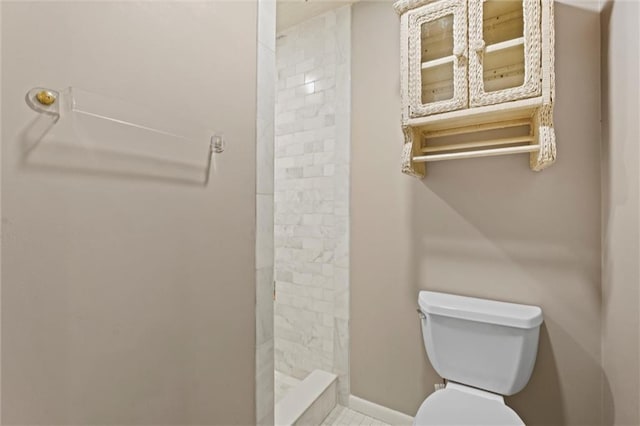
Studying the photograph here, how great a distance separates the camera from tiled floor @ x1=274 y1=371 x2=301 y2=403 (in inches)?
80.4

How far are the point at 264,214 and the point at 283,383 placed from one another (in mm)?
1522

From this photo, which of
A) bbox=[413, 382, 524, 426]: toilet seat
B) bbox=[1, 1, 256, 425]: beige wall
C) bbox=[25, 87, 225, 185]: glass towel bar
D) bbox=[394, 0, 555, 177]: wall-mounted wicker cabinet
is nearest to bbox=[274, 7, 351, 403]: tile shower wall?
bbox=[394, 0, 555, 177]: wall-mounted wicker cabinet

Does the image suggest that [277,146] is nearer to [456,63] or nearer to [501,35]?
[456,63]

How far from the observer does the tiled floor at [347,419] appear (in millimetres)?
1729

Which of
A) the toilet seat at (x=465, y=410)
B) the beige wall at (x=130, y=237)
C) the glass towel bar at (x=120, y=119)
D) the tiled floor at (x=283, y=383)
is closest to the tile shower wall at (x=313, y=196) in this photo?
the tiled floor at (x=283, y=383)

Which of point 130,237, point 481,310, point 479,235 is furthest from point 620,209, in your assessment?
point 130,237

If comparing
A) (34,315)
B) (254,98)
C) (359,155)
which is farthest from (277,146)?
(34,315)

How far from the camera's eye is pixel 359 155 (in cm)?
183

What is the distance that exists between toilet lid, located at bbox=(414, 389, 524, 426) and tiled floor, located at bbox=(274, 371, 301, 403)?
1119 millimetres

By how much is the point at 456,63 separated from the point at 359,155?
2.33 ft

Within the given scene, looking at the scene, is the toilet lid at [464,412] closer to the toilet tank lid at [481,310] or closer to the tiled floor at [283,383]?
the toilet tank lid at [481,310]

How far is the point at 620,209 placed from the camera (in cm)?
111

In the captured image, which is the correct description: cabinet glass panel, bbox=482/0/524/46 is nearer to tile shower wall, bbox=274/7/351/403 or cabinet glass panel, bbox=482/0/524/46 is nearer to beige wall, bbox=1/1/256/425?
tile shower wall, bbox=274/7/351/403

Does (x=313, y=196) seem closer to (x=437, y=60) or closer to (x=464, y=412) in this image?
(x=437, y=60)
